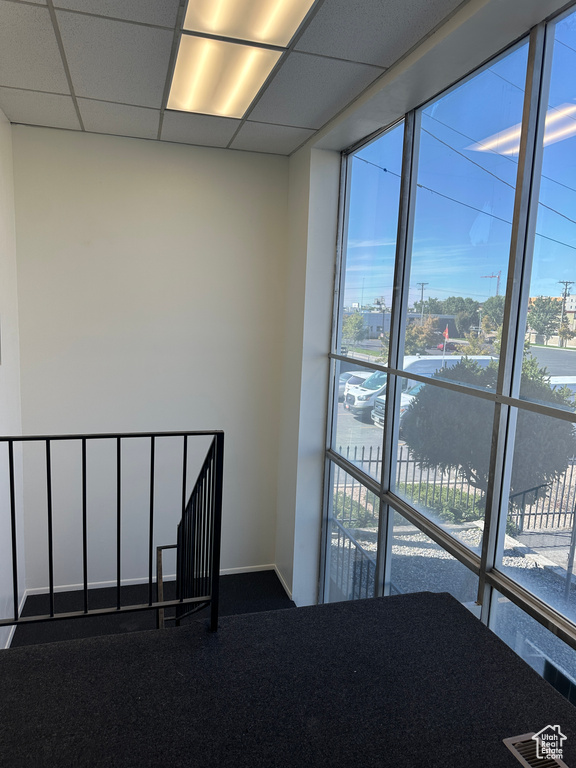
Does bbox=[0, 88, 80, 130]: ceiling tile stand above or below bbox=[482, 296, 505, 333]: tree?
above

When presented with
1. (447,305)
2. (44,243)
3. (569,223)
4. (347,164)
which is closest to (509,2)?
(569,223)

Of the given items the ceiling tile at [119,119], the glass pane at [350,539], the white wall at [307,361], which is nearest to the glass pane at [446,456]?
the glass pane at [350,539]

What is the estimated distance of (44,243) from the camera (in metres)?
4.13

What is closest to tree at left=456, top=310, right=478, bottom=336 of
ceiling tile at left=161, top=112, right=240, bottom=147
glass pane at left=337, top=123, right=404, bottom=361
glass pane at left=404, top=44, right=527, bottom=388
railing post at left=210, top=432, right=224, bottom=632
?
glass pane at left=404, top=44, right=527, bottom=388

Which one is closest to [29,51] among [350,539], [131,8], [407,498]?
[131,8]

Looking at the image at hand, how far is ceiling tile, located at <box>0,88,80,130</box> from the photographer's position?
3.33 m

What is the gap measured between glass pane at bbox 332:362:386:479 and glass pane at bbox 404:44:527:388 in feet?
1.93

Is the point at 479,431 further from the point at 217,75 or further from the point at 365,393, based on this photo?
the point at 217,75

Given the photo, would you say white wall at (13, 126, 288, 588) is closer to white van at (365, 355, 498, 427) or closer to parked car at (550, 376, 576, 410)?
white van at (365, 355, 498, 427)

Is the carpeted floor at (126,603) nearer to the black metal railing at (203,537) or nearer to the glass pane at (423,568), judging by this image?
the black metal railing at (203,537)

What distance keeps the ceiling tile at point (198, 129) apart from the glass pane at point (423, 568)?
2.87 metres

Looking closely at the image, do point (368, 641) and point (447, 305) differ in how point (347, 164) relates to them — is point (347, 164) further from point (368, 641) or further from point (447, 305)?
point (368, 641)

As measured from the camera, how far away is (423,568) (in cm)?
309

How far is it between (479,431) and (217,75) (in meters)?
2.34
